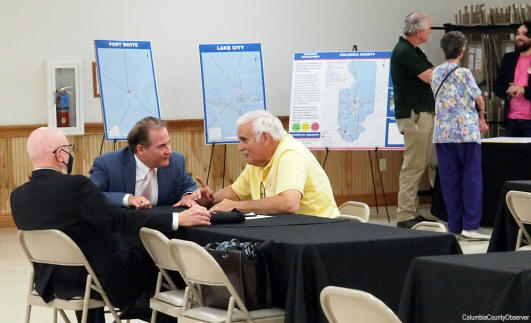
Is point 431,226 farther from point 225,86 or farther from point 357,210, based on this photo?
point 225,86

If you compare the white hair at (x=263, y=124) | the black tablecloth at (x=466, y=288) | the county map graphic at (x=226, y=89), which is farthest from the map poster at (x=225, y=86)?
the black tablecloth at (x=466, y=288)

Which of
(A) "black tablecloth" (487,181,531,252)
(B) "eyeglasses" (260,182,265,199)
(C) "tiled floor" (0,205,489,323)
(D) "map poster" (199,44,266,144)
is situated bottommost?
(C) "tiled floor" (0,205,489,323)

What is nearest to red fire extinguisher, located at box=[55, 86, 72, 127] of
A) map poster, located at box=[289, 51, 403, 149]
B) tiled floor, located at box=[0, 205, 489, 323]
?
tiled floor, located at box=[0, 205, 489, 323]

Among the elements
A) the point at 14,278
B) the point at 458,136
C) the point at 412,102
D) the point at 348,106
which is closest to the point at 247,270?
the point at 14,278

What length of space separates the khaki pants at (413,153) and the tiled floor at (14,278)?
70 cm

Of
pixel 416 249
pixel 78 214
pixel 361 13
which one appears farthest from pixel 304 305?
pixel 361 13

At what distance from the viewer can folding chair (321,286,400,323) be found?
9.29 feet

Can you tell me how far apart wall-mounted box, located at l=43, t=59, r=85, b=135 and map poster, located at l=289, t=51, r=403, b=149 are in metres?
2.07

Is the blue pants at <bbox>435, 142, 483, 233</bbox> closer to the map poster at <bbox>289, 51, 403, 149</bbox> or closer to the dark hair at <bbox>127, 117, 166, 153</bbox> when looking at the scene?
the map poster at <bbox>289, 51, 403, 149</bbox>

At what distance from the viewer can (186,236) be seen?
15.0ft

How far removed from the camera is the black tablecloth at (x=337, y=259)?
369cm

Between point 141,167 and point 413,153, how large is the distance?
12.9ft

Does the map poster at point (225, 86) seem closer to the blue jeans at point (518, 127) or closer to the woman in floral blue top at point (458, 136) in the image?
Result: the woman in floral blue top at point (458, 136)

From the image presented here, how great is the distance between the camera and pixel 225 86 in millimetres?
9617
